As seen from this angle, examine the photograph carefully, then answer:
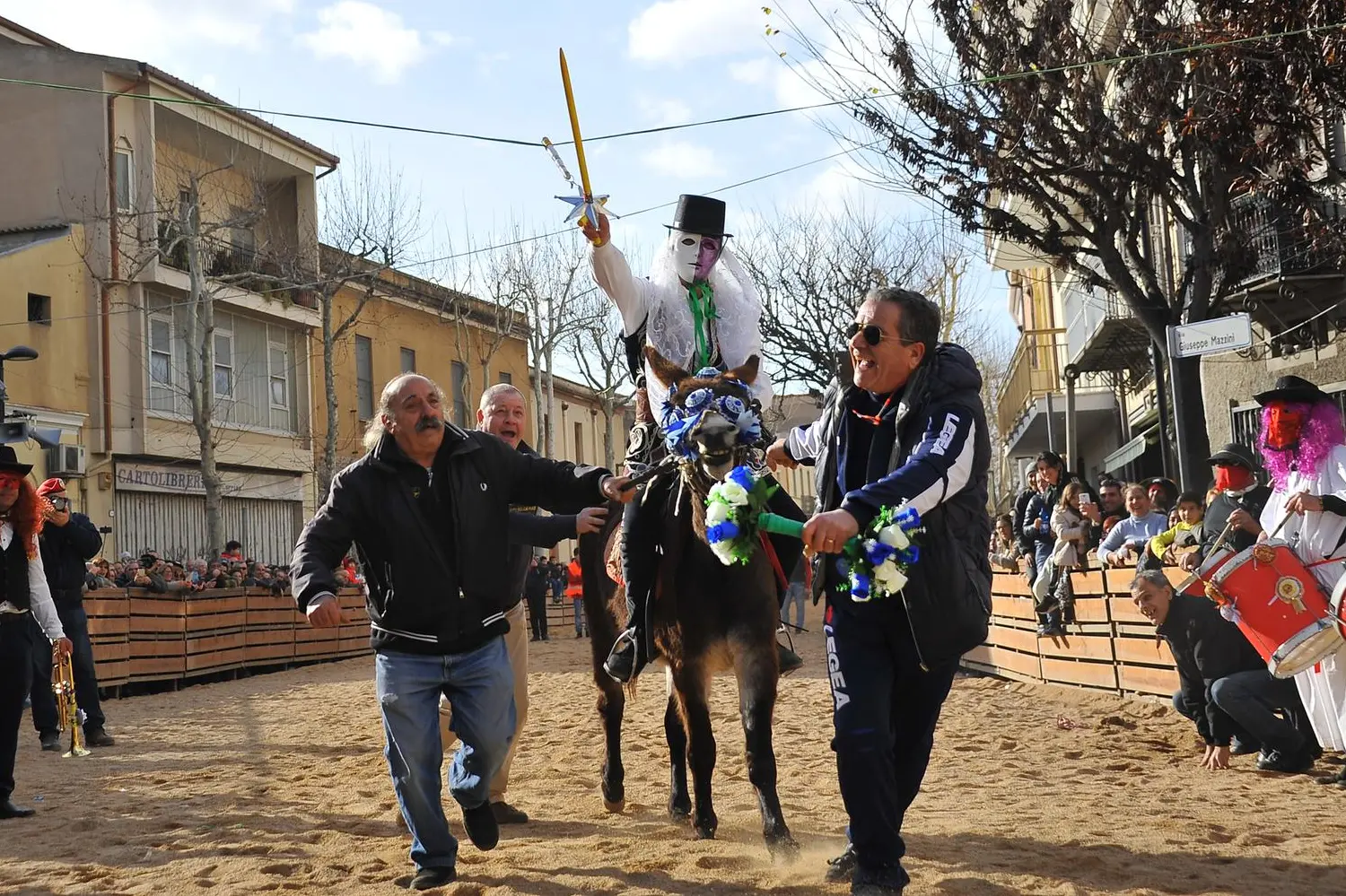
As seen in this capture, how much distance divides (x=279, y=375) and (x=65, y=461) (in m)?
8.17

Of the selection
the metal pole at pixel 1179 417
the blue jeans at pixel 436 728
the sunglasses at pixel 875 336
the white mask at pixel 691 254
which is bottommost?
the blue jeans at pixel 436 728

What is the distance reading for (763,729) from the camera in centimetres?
624

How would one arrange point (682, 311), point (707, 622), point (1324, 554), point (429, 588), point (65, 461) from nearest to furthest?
point (429, 588)
point (707, 622)
point (1324, 554)
point (682, 311)
point (65, 461)

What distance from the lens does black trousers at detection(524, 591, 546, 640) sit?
89.0 feet

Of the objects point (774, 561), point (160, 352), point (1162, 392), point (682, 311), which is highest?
point (160, 352)

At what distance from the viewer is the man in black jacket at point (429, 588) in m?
5.74

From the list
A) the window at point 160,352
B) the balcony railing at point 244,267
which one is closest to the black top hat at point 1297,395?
the balcony railing at point 244,267

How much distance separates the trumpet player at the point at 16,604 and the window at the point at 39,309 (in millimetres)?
18839

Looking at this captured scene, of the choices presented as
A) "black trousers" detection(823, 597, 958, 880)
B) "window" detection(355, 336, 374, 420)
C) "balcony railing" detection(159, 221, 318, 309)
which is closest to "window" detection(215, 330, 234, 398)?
"balcony railing" detection(159, 221, 318, 309)

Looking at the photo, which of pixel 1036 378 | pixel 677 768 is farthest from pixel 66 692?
pixel 1036 378

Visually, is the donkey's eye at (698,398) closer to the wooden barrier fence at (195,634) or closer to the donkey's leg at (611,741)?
the donkey's leg at (611,741)

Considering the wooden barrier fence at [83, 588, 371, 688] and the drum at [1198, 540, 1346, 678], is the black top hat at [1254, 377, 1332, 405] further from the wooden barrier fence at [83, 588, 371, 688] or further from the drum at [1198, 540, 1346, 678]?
the wooden barrier fence at [83, 588, 371, 688]

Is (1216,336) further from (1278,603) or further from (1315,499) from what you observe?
(1278,603)

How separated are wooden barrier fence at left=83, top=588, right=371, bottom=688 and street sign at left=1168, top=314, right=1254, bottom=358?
10.3 metres
